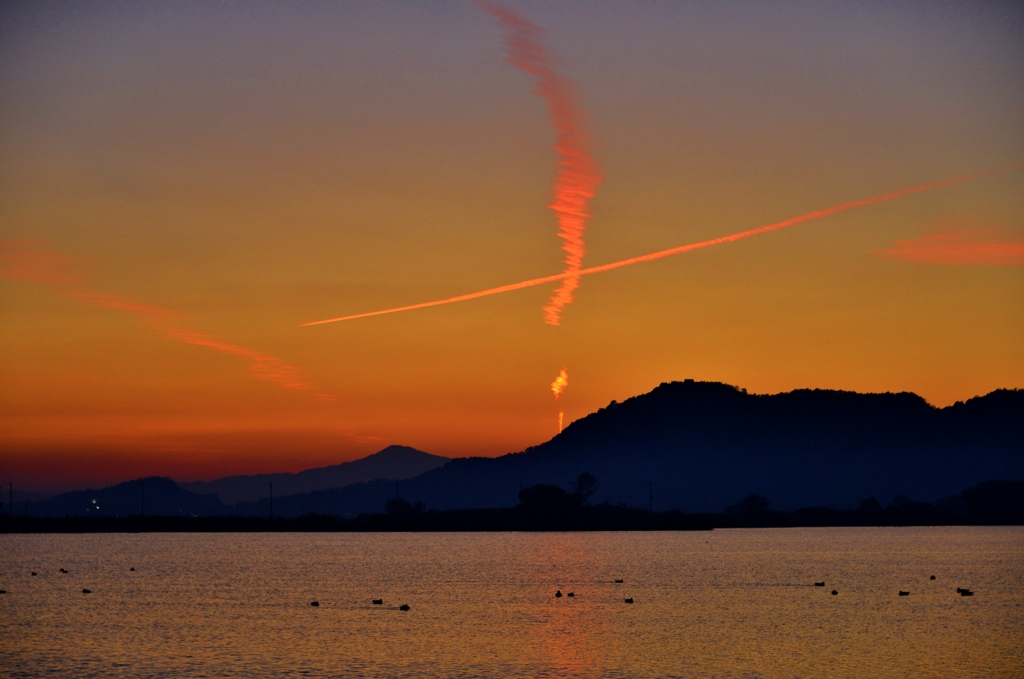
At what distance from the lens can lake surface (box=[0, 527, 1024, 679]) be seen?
2822 inches

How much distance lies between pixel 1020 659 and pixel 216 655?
2104 inches

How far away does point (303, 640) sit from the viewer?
84.0m

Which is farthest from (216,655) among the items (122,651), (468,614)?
(468,614)

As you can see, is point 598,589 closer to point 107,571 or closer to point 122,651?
point 122,651

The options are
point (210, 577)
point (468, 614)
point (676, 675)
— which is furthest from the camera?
point (210, 577)

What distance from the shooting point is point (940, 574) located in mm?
162625

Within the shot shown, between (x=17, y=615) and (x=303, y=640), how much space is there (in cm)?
3760

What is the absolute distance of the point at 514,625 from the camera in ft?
310

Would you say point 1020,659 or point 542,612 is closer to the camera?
point 1020,659

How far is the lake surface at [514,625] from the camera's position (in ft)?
235

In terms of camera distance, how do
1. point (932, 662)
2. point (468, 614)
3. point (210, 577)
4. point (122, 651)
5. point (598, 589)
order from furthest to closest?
point (210, 577), point (598, 589), point (468, 614), point (122, 651), point (932, 662)

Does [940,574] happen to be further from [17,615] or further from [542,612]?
[17,615]

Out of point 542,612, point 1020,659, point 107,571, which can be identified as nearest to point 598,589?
point 542,612

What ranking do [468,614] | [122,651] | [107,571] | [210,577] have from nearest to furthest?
[122,651], [468,614], [210,577], [107,571]
